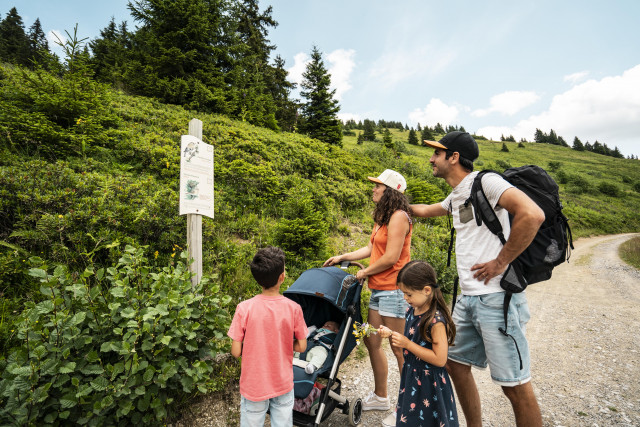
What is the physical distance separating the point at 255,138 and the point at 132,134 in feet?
16.1

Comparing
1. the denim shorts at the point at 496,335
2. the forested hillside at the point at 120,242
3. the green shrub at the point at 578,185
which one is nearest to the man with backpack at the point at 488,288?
the denim shorts at the point at 496,335

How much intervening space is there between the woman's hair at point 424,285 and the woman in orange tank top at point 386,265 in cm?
63

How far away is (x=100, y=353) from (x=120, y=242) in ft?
5.93

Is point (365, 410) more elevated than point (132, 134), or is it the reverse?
point (132, 134)

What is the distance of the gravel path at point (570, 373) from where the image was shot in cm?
316

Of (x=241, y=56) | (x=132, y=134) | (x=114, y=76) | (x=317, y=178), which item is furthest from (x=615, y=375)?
(x=114, y=76)

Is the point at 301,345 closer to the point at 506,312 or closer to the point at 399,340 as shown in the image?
the point at 399,340

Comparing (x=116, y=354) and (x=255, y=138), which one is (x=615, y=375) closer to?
(x=116, y=354)

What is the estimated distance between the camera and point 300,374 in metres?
2.51

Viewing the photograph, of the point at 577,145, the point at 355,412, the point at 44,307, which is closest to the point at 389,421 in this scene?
Result: the point at 355,412

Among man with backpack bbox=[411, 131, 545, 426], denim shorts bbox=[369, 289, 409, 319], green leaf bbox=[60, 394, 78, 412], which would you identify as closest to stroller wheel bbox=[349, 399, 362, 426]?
denim shorts bbox=[369, 289, 409, 319]

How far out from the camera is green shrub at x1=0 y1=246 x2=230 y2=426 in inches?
75.4

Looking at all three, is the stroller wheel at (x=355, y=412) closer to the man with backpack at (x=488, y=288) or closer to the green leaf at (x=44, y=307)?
the man with backpack at (x=488, y=288)

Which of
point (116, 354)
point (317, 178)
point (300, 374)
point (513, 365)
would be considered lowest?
point (300, 374)
